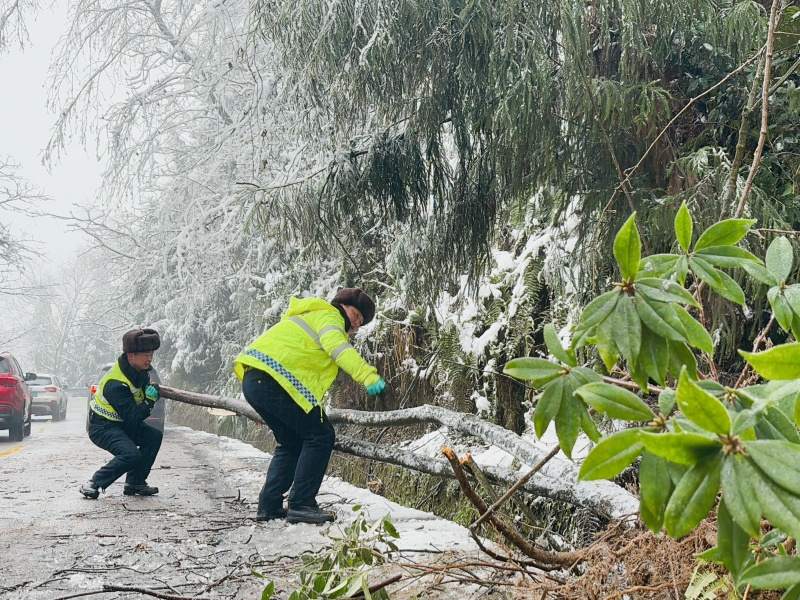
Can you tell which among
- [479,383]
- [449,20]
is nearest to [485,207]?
[449,20]

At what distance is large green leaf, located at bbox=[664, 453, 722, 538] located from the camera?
84 centimetres

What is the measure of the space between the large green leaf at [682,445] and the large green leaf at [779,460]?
0.04m

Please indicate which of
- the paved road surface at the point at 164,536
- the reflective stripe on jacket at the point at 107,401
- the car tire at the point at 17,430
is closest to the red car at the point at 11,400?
the car tire at the point at 17,430

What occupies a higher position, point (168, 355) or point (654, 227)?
point (654, 227)

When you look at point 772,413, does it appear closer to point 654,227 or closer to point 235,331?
point 654,227

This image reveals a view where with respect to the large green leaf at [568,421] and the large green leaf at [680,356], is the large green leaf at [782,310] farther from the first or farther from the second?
the large green leaf at [568,421]

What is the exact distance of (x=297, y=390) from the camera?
5.13 meters

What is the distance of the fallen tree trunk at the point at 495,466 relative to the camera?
298 cm

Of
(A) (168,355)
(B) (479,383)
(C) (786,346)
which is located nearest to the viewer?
(C) (786,346)

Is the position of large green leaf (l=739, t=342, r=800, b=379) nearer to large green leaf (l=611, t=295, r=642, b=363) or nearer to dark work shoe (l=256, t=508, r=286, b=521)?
large green leaf (l=611, t=295, r=642, b=363)

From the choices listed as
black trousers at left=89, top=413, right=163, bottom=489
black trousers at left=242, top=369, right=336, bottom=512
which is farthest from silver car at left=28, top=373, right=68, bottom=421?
black trousers at left=242, top=369, right=336, bottom=512

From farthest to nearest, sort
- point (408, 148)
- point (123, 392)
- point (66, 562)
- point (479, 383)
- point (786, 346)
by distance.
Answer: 1. point (479, 383)
2. point (123, 392)
3. point (408, 148)
4. point (66, 562)
5. point (786, 346)

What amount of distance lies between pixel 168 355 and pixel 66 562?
67.2ft

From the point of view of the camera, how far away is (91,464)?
962 centimetres
